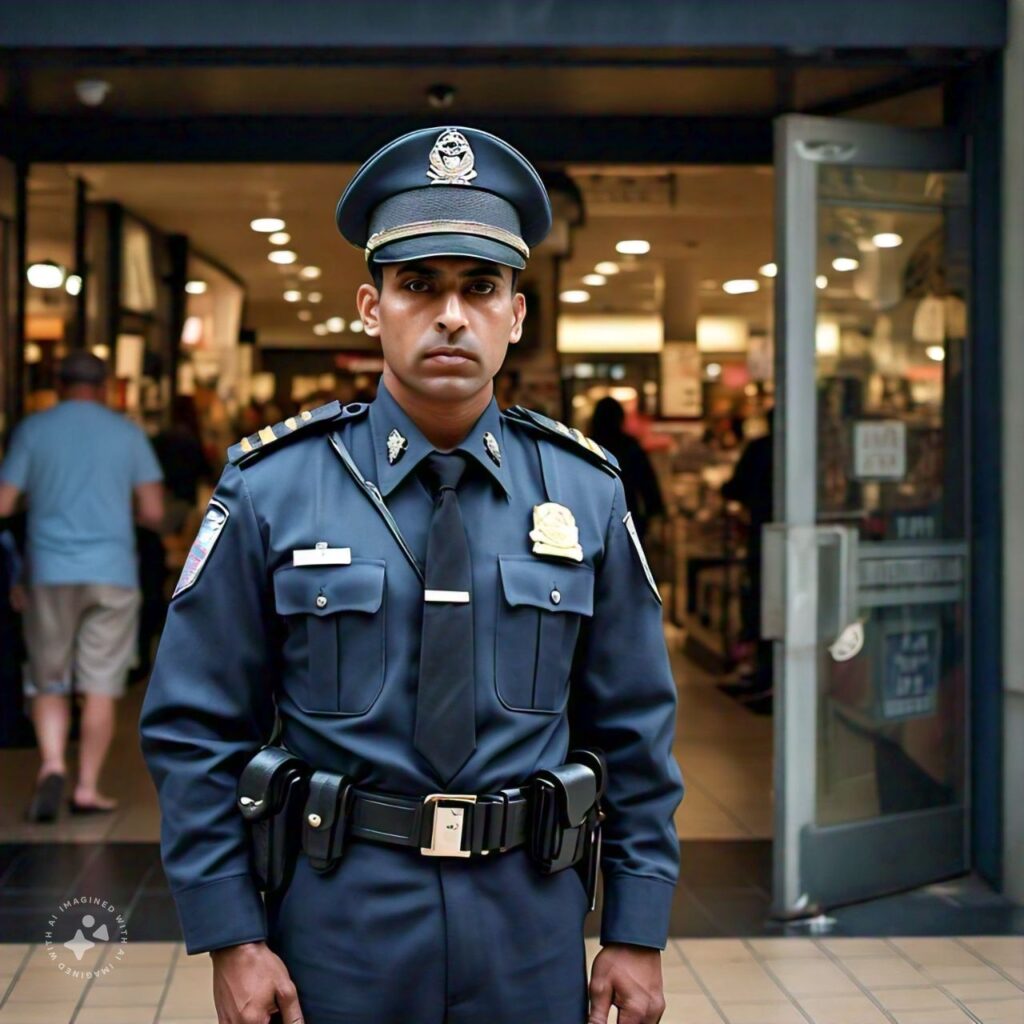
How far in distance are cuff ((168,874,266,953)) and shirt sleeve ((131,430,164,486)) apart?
433 cm

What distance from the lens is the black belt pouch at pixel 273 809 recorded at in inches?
78.9

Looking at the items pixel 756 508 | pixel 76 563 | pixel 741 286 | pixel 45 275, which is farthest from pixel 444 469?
pixel 741 286

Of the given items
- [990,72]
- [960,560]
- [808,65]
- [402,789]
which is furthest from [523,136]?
[402,789]

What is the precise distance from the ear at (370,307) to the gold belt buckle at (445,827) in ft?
2.20

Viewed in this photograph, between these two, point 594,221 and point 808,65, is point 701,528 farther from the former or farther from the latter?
point 808,65

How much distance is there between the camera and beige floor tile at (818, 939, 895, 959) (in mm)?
4441

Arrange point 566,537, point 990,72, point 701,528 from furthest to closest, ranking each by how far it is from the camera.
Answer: point 701,528
point 990,72
point 566,537

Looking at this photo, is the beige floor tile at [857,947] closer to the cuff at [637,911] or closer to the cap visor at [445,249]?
the cuff at [637,911]

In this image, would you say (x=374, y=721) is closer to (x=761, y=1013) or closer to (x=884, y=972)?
(x=761, y=1013)

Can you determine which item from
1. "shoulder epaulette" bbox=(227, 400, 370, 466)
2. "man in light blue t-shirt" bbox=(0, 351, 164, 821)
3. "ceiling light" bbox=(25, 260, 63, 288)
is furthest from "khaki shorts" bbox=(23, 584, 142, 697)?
"shoulder epaulette" bbox=(227, 400, 370, 466)

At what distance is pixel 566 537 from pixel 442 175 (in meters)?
0.55

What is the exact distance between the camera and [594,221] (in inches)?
428

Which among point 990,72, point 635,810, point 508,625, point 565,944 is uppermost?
point 990,72

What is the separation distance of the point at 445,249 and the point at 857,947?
3149mm
